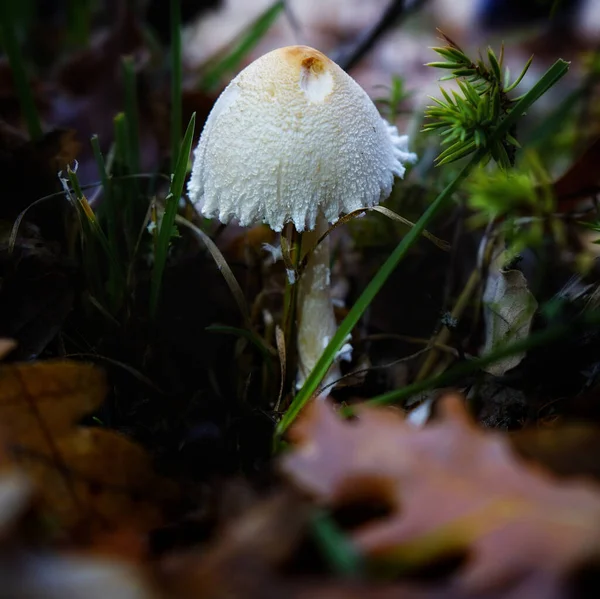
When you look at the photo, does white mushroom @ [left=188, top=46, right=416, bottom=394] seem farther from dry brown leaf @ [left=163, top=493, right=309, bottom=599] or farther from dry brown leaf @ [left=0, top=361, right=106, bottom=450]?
dry brown leaf @ [left=163, top=493, right=309, bottom=599]

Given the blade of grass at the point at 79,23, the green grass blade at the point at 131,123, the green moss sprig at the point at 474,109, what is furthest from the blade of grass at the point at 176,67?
the blade of grass at the point at 79,23

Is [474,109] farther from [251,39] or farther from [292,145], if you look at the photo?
[251,39]

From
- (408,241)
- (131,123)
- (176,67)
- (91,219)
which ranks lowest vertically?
(408,241)

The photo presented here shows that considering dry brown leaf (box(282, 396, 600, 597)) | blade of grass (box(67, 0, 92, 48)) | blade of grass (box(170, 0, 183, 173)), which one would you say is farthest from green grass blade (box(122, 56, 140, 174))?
blade of grass (box(67, 0, 92, 48))

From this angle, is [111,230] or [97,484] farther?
[111,230]

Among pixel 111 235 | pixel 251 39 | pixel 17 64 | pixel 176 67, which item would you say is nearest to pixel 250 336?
pixel 111 235

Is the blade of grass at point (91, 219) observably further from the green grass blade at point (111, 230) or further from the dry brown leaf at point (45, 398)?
the dry brown leaf at point (45, 398)
